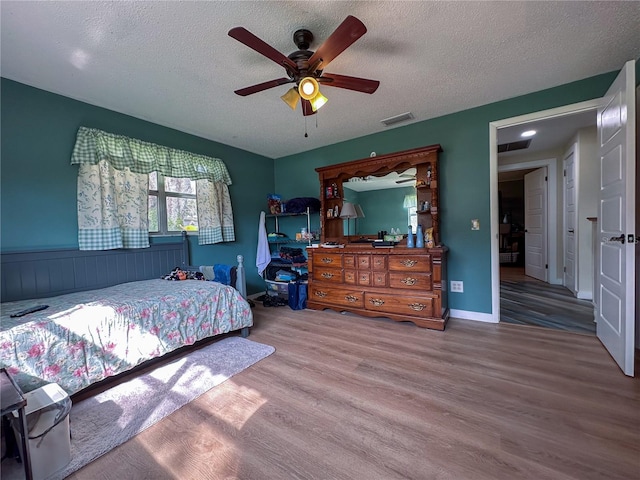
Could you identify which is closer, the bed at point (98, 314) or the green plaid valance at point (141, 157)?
the bed at point (98, 314)

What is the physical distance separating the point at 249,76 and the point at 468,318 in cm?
334

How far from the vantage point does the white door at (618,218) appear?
173 centimetres

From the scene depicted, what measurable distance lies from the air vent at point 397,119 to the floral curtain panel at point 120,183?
7.93ft

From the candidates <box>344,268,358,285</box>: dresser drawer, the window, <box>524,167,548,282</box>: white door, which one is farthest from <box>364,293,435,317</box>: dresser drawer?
<box>524,167,548,282</box>: white door

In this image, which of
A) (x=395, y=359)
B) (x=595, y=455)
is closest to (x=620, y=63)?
(x=595, y=455)

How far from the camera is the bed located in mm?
1527

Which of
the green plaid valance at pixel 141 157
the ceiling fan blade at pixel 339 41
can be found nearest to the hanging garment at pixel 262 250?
the green plaid valance at pixel 141 157

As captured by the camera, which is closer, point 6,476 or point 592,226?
point 6,476

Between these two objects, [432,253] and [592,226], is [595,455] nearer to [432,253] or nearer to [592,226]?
[432,253]

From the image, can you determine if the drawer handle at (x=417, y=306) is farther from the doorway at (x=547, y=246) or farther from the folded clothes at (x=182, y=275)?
the folded clothes at (x=182, y=275)

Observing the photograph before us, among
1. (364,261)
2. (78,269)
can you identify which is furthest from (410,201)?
(78,269)

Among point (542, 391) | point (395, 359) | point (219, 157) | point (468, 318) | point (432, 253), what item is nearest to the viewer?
point (542, 391)

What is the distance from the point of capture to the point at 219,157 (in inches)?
150

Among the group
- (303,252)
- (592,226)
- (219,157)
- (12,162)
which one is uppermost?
(219,157)
